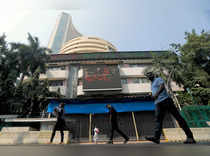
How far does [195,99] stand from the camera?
16.0 meters

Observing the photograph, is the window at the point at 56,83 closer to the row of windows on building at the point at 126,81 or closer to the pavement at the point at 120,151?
the row of windows on building at the point at 126,81

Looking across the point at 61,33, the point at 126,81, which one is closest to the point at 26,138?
the point at 126,81

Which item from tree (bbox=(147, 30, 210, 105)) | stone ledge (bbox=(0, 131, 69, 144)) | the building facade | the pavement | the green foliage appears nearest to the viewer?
the pavement

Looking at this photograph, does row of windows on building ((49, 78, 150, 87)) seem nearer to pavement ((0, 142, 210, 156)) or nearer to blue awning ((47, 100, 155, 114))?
blue awning ((47, 100, 155, 114))

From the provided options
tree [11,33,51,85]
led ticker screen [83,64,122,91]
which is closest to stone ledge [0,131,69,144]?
led ticker screen [83,64,122,91]

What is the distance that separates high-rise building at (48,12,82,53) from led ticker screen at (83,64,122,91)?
7451 centimetres

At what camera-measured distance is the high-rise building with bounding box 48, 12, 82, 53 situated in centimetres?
8931

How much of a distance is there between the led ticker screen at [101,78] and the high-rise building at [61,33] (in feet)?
244

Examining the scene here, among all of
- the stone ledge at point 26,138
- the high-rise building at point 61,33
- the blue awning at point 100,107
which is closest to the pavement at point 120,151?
the stone ledge at point 26,138

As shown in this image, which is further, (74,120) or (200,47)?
(200,47)

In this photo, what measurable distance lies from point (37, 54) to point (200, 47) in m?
24.1

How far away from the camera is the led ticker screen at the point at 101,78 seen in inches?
667

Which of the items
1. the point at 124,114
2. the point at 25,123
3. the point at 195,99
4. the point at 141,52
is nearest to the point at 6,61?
the point at 25,123

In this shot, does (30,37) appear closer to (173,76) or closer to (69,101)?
(69,101)
